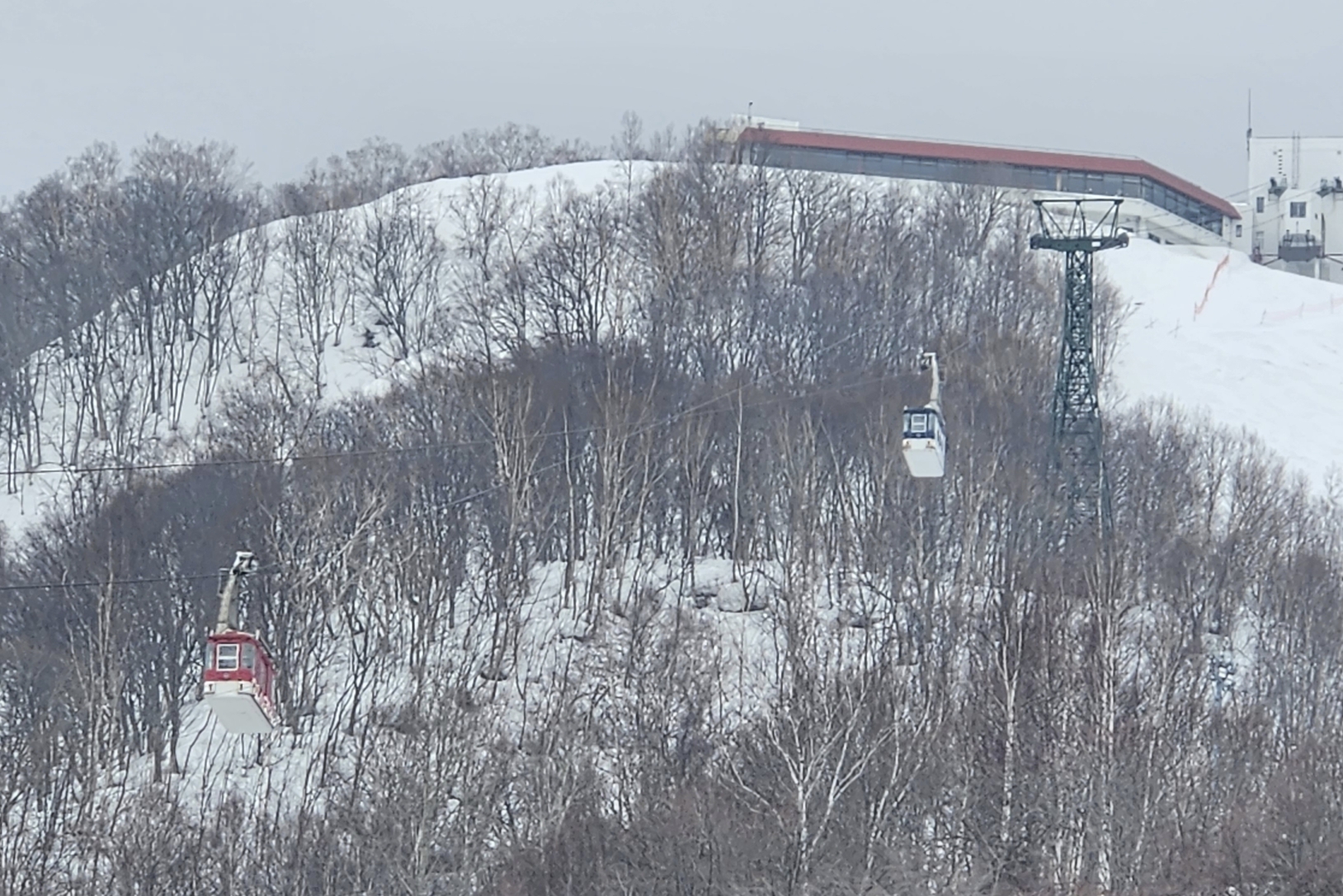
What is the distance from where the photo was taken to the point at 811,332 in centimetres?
6794

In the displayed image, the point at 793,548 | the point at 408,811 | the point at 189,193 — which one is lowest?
the point at 408,811

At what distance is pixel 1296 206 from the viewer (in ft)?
347

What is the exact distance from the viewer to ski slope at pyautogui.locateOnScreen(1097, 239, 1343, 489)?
7200 centimetres

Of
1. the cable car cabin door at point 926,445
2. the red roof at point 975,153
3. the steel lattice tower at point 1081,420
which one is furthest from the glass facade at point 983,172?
the cable car cabin door at point 926,445

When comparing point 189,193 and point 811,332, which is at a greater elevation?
point 189,193

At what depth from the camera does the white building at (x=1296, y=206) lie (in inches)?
4063

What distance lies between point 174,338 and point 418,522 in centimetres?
2523

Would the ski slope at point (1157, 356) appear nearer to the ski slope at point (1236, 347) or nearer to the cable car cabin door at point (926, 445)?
the ski slope at point (1236, 347)

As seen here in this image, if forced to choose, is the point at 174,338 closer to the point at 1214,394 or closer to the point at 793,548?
the point at 793,548

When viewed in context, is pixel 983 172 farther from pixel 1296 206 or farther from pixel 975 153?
pixel 1296 206

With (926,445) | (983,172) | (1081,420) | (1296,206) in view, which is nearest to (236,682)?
(926,445)

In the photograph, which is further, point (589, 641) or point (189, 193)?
point (189, 193)

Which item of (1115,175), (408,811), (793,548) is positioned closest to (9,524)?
(793,548)

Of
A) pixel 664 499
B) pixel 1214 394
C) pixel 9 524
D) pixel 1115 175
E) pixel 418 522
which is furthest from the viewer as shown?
pixel 1115 175
